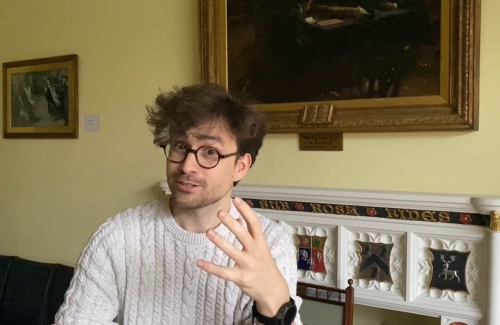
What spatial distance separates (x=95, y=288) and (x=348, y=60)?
1282 mm

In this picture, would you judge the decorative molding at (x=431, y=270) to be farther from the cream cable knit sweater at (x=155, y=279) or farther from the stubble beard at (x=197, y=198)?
the stubble beard at (x=197, y=198)

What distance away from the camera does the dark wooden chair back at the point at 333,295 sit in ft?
5.79

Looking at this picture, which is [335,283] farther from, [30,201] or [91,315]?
[30,201]

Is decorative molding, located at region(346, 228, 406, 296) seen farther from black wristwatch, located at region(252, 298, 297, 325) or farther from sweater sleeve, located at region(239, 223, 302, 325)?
black wristwatch, located at region(252, 298, 297, 325)

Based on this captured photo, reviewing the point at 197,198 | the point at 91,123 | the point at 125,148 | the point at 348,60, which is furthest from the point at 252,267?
the point at 91,123

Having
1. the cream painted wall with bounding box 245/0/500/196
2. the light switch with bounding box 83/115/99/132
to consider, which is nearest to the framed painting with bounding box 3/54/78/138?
the light switch with bounding box 83/115/99/132

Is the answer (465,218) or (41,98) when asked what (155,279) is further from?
(41,98)

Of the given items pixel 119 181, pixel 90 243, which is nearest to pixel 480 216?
pixel 90 243

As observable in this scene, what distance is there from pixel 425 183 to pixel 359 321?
2.15 feet

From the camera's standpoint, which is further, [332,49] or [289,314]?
[332,49]

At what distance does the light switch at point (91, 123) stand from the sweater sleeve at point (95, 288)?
1.48 m

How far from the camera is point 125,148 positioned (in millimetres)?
2541

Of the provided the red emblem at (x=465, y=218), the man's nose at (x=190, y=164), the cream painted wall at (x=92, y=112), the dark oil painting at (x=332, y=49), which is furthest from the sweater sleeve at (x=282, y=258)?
the cream painted wall at (x=92, y=112)

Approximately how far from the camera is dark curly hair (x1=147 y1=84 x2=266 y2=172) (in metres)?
1.21
